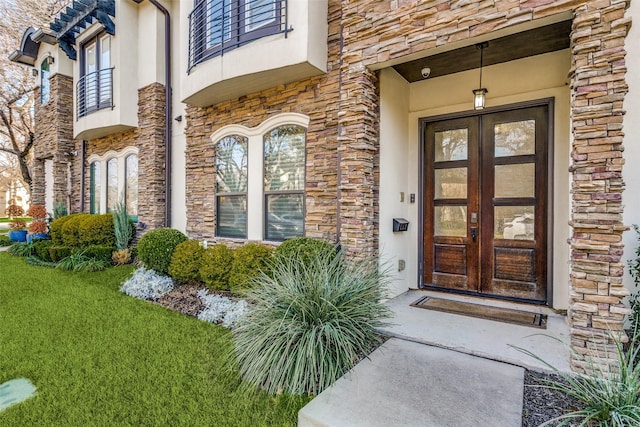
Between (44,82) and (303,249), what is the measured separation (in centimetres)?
1369

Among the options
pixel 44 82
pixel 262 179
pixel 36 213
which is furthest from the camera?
pixel 44 82

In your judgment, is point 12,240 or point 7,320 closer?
point 7,320

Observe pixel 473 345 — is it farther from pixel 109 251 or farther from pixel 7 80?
pixel 7 80

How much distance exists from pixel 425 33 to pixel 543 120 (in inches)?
87.7

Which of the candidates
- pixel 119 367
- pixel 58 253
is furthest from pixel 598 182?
pixel 58 253

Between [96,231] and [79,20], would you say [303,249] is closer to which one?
[96,231]

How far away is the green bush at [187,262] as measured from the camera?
581cm

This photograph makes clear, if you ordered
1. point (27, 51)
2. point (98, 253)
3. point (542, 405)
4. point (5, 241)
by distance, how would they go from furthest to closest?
point (5, 241), point (27, 51), point (98, 253), point (542, 405)

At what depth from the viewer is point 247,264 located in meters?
5.01

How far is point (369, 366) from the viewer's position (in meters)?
3.00

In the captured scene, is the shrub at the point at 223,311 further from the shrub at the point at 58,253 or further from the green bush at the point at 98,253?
the shrub at the point at 58,253

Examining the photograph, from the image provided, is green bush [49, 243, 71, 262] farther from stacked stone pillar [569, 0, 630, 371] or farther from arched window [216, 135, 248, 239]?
stacked stone pillar [569, 0, 630, 371]

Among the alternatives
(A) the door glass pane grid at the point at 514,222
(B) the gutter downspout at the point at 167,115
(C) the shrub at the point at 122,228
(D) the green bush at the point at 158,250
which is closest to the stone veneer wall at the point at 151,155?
(B) the gutter downspout at the point at 167,115

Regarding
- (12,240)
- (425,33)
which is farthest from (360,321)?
(12,240)
